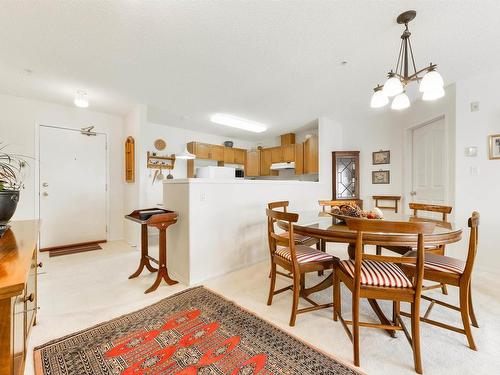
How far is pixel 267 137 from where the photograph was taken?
6305mm

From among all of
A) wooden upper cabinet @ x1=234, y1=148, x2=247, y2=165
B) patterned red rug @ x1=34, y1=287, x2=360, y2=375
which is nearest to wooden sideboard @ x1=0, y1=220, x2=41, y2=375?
patterned red rug @ x1=34, y1=287, x2=360, y2=375

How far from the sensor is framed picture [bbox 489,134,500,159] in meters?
2.77

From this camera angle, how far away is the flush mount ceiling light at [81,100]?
3.12m

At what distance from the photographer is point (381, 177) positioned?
458 cm

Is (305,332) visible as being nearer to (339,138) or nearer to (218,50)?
(218,50)

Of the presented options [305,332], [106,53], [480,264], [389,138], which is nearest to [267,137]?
[389,138]

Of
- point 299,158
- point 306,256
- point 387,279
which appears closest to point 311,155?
point 299,158

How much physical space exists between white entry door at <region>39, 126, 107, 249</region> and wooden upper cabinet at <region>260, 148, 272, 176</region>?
A: 11.6 feet

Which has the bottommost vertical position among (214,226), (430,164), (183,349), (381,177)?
(183,349)

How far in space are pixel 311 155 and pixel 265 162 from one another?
1.44 meters

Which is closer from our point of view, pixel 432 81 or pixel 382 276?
pixel 382 276

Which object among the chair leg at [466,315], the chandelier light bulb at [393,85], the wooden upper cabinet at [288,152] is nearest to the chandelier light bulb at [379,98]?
the chandelier light bulb at [393,85]

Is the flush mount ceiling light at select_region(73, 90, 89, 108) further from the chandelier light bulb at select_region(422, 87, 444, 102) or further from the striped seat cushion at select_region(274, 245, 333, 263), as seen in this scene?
the chandelier light bulb at select_region(422, 87, 444, 102)

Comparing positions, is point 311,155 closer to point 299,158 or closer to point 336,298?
point 299,158
